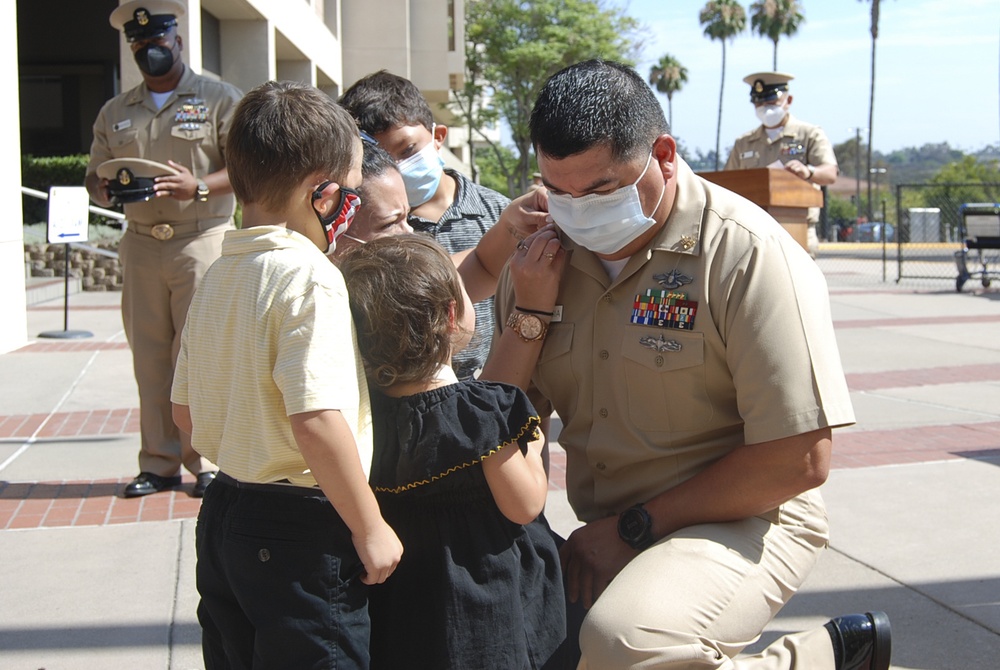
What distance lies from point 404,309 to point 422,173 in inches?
50.0

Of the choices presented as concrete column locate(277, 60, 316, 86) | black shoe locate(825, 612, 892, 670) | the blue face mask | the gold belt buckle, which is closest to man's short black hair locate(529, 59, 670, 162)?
the blue face mask

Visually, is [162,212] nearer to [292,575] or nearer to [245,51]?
[292,575]

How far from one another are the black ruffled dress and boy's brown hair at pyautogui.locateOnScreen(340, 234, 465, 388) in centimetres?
8

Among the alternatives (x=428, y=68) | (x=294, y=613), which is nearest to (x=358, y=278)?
(x=294, y=613)

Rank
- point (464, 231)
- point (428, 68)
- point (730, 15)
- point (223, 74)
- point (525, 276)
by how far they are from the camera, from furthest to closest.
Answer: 1. point (730, 15)
2. point (428, 68)
3. point (223, 74)
4. point (464, 231)
5. point (525, 276)

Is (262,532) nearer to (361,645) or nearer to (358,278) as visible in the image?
(361,645)

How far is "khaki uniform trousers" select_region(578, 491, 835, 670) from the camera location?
2.22 metres

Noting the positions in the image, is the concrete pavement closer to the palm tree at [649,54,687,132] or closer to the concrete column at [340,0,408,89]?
the concrete column at [340,0,408,89]

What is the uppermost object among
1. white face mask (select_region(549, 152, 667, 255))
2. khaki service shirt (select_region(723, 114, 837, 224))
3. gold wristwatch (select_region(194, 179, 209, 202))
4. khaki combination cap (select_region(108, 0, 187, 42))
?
khaki combination cap (select_region(108, 0, 187, 42))

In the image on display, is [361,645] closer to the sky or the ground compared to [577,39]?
closer to the ground

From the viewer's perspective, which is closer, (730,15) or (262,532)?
(262,532)

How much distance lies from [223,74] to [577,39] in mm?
23322

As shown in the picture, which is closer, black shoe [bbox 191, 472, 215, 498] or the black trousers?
the black trousers

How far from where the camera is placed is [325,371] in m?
2.05
